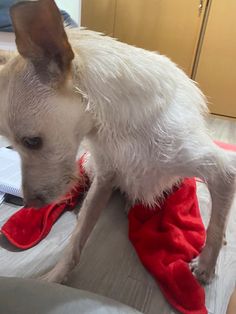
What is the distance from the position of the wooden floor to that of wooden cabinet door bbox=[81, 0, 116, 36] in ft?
9.31

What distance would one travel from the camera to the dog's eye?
79 cm

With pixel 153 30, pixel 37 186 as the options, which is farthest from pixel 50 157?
pixel 153 30

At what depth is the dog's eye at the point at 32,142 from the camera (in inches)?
31.0

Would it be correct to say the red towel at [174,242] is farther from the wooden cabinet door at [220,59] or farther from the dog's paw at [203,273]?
the wooden cabinet door at [220,59]

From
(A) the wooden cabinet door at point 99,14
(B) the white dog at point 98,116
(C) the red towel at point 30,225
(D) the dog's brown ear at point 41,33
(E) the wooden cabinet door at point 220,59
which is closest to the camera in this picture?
(D) the dog's brown ear at point 41,33

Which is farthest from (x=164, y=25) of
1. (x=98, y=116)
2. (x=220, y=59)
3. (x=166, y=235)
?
(x=98, y=116)

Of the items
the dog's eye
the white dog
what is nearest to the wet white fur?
the white dog

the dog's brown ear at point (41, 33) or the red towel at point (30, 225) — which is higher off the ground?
the dog's brown ear at point (41, 33)

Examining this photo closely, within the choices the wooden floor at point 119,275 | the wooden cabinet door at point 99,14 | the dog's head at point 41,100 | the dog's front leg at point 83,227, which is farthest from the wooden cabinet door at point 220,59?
the dog's head at point 41,100

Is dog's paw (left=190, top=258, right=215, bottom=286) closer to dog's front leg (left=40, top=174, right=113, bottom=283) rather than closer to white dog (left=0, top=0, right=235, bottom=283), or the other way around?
white dog (left=0, top=0, right=235, bottom=283)

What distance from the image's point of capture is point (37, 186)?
0.87 m

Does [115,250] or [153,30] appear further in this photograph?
[153,30]

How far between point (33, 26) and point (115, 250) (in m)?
0.78

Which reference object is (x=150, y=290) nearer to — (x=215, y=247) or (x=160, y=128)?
(x=215, y=247)
